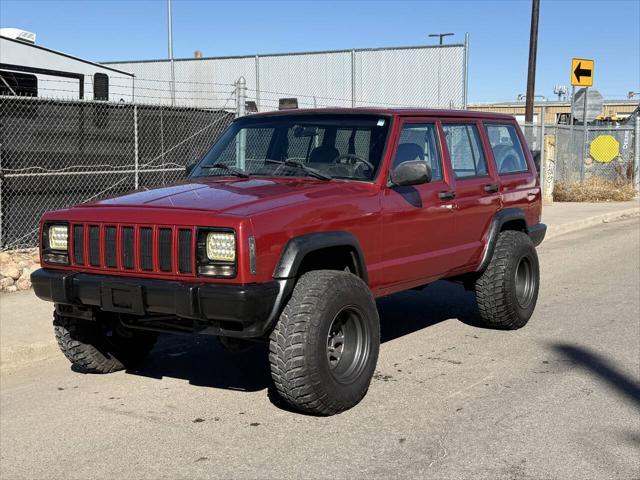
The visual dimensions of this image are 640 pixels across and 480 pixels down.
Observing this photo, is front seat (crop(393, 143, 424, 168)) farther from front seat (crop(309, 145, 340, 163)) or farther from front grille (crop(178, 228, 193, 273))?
front grille (crop(178, 228, 193, 273))

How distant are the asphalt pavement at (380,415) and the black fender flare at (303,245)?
93 cm

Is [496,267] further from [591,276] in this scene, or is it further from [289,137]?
[591,276]

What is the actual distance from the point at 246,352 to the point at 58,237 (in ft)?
6.39

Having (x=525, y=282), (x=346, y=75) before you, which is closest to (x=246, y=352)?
(x=525, y=282)

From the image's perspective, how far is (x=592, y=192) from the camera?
21.2 meters

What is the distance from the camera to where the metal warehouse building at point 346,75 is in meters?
23.8

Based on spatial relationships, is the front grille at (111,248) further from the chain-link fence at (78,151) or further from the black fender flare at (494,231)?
the chain-link fence at (78,151)

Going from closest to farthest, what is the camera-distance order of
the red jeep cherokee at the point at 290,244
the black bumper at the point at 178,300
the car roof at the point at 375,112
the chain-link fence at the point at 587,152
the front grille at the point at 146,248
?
the black bumper at the point at 178,300, the red jeep cherokee at the point at 290,244, the front grille at the point at 146,248, the car roof at the point at 375,112, the chain-link fence at the point at 587,152

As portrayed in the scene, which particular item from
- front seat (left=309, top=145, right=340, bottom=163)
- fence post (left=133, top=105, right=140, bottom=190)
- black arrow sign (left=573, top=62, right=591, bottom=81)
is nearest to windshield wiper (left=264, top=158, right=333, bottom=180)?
front seat (left=309, top=145, right=340, bottom=163)

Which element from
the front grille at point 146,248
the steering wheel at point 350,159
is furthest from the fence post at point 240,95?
the front grille at point 146,248

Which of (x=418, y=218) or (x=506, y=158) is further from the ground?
(x=506, y=158)

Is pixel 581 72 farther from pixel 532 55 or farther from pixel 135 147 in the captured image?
pixel 135 147

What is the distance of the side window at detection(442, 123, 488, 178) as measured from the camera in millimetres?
6422

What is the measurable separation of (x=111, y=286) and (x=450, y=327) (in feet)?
11.8
